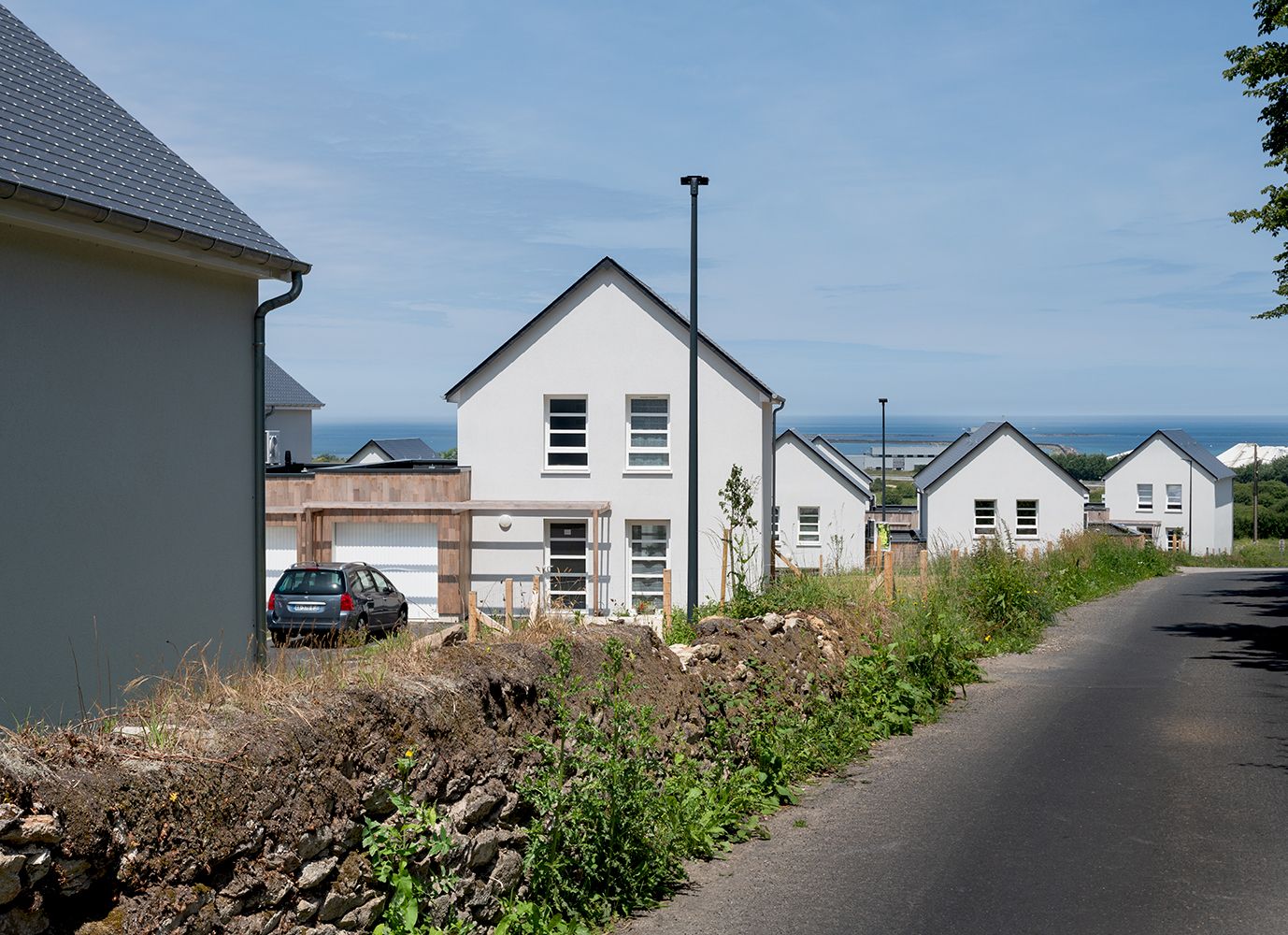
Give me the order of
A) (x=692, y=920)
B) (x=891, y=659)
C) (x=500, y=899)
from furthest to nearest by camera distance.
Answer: (x=891, y=659)
(x=692, y=920)
(x=500, y=899)

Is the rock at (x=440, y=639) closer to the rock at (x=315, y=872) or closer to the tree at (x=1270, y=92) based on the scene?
the rock at (x=315, y=872)

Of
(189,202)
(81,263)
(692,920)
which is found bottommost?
(692,920)

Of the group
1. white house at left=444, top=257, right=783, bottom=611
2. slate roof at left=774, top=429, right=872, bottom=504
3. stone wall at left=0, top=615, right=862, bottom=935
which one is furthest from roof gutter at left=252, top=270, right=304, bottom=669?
slate roof at left=774, top=429, right=872, bottom=504

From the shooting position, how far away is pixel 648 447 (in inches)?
1183

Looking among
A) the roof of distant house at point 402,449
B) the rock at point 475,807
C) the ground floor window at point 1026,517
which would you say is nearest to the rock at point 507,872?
the rock at point 475,807

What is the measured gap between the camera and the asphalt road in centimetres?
688

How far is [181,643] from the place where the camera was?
10.6 metres

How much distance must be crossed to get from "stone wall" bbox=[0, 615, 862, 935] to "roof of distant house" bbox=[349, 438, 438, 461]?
5678 centimetres

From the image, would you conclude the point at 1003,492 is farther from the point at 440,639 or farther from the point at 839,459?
the point at 440,639

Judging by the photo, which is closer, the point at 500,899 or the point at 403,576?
the point at 500,899

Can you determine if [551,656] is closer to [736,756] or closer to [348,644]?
[348,644]

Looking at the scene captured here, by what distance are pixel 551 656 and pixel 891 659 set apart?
6.42 meters

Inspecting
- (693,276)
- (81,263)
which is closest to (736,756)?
(81,263)

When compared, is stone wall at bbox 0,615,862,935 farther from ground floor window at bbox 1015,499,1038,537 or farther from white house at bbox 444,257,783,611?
ground floor window at bbox 1015,499,1038,537
